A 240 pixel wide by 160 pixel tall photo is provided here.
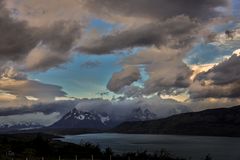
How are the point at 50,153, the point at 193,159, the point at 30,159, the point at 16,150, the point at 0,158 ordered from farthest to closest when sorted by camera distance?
the point at 193,159
the point at 16,150
the point at 50,153
the point at 30,159
the point at 0,158

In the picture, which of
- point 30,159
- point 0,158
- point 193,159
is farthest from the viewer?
point 193,159

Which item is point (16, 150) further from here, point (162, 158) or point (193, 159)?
point (193, 159)

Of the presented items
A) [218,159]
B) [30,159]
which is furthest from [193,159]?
[30,159]

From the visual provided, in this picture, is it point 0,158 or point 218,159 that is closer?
point 0,158

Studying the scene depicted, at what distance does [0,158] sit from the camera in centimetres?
8188

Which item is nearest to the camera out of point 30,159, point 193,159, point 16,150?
point 30,159

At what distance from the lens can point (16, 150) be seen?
119 meters

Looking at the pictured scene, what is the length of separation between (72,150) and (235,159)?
79597mm

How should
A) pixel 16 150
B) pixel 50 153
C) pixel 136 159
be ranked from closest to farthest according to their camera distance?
pixel 136 159, pixel 50 153, pixel 16 150

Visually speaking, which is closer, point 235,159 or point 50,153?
point 50,153

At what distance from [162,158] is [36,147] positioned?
1740 inches

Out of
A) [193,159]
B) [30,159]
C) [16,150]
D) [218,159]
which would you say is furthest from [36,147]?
[218,159]

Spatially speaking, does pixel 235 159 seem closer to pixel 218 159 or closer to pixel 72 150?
pixel 218 159

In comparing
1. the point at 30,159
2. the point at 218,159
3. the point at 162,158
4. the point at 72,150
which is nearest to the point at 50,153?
the point at 72,150
